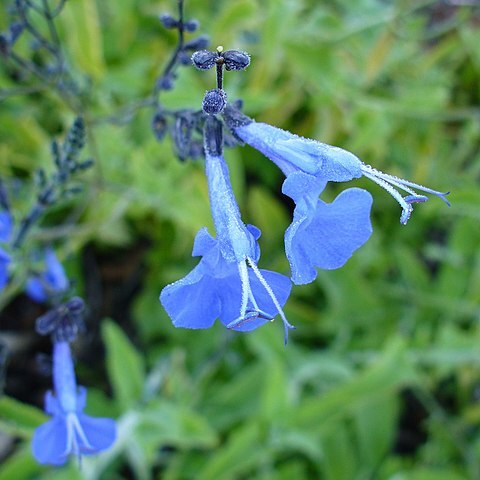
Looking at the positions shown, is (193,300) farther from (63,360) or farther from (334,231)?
(63,360)

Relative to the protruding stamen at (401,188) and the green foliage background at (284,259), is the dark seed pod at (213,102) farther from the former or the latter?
the green foliage background at (284,259)

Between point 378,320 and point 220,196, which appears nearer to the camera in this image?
point 220,196

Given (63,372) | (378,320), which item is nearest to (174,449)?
(378,320)

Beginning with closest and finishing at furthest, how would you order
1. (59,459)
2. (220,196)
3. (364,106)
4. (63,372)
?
(220,196) → (59,459) → (63,372) → (364,106)

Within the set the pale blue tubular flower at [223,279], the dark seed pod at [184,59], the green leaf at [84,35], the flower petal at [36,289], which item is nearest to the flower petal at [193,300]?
the pale blue tubular flower at [223,279]

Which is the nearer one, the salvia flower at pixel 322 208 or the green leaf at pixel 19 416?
the salvia flower at pixel 322 208

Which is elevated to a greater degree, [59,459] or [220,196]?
[220,196]

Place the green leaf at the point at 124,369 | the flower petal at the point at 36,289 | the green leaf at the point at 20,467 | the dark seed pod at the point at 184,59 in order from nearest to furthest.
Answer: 1. the dark seed pod at the point at 184,59
2. the flower petal at the point at 36,289
3. the green leaf at the point at 20,467
4. the green leaf at the point at 124,369

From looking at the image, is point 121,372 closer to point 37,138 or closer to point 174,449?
point 174,449
